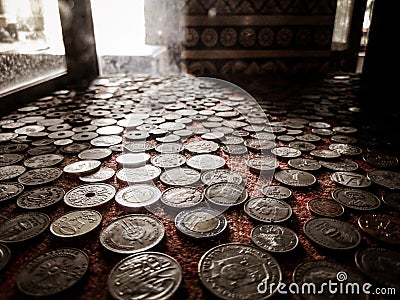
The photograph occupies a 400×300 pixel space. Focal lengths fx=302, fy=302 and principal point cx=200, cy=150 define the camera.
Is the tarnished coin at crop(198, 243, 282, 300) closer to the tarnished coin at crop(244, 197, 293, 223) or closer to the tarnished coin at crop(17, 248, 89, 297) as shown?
the tarnished coin at crop(244, 197, 293, 223)

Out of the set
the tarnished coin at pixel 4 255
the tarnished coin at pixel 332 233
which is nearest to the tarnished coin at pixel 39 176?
the tarnished coin at pixel 4 255

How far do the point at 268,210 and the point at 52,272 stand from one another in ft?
4.41

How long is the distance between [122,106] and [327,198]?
339 centimetres

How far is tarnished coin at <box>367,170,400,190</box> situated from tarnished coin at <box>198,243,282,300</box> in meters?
1.32

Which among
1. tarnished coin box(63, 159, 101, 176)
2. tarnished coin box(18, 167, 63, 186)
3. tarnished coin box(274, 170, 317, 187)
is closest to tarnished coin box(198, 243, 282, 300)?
tarnished coin box(274, 170, 317, 187)

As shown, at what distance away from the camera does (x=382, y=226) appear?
1887 mm

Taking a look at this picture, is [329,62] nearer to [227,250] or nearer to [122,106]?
[122,106]

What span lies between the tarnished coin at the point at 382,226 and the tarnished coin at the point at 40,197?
6.81ft

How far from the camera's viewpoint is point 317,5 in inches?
295

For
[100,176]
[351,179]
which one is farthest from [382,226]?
[100,176]

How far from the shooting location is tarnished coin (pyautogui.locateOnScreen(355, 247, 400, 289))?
4.85 ft

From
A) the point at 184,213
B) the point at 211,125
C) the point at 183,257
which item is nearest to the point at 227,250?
the point at 183,257

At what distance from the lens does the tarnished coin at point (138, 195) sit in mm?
2127

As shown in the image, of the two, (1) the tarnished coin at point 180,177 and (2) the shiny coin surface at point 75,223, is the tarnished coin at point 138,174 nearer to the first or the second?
(1) the tarnished coin at point 180,177
